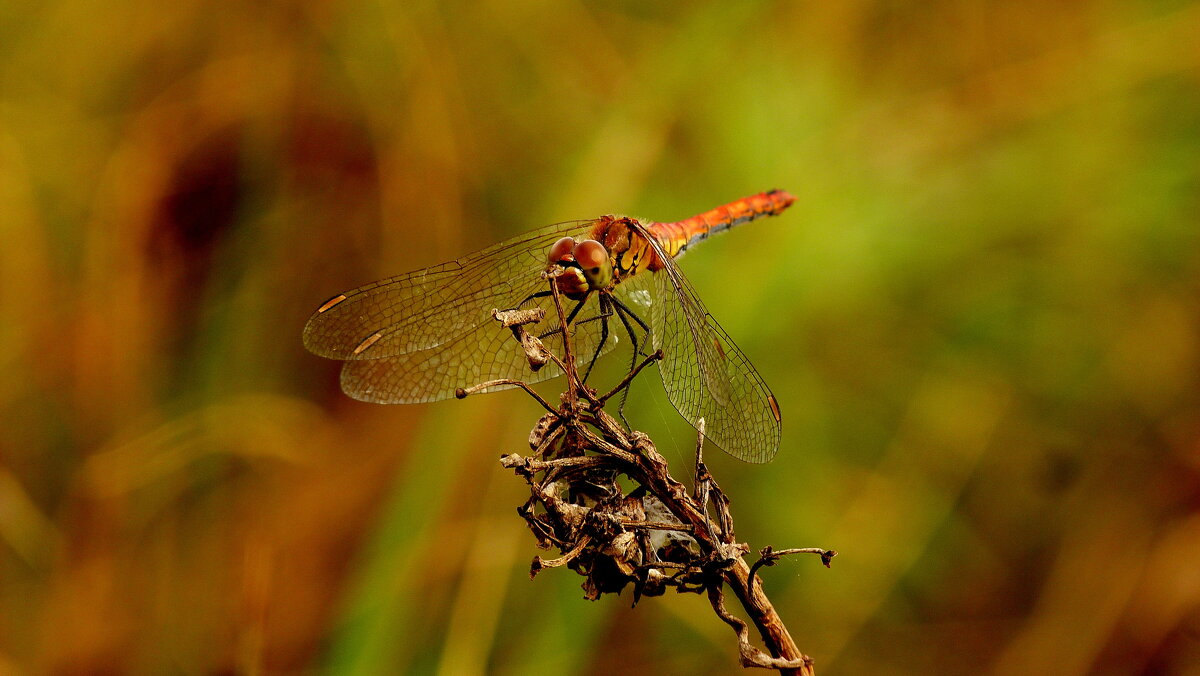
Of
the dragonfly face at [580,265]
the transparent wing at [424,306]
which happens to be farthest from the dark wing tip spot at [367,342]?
the dragonfly face at [580,265]

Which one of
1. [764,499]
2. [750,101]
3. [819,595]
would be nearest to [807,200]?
[750,101]

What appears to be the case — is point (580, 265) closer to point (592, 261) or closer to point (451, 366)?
point (592, 261)

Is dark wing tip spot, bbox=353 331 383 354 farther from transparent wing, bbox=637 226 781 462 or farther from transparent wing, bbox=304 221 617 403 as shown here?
transparent wing, bbox=637 226 781 462

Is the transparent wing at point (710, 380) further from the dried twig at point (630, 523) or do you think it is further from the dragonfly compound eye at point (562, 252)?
the dried twig at point (630, 523)

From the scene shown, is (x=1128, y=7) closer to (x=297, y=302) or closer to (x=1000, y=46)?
(x=1000, y=46)

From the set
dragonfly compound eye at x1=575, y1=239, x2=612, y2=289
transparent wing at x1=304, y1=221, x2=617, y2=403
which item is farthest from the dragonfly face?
transparent wing at x1=304, y1=221, x2=617, y2=403

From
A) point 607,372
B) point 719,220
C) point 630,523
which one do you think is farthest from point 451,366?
point 719,220
